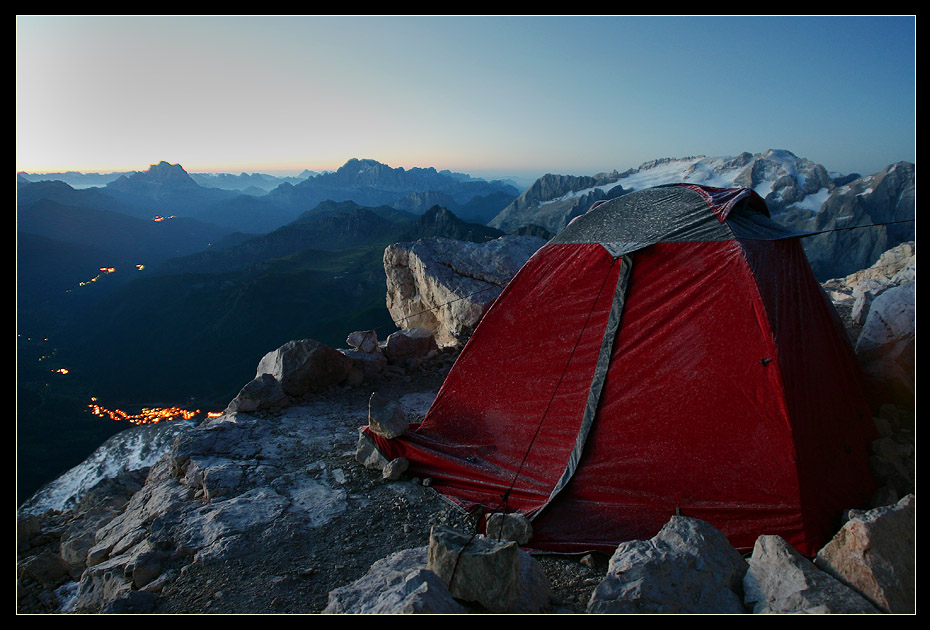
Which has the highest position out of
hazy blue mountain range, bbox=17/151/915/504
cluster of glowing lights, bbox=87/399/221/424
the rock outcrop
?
the rock outcrop

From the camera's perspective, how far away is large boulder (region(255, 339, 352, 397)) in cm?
1007

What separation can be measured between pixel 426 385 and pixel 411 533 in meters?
5.56

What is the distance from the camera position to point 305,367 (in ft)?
33.4

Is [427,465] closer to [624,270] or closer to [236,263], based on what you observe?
[624,270]

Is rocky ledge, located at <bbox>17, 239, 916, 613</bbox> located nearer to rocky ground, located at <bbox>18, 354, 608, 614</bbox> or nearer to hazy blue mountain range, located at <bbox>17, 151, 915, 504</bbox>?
rocky ground, located at <bbox>18, 354, 608, 614</bbox>

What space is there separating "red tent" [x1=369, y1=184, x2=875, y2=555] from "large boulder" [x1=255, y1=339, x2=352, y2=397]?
3.77 meters

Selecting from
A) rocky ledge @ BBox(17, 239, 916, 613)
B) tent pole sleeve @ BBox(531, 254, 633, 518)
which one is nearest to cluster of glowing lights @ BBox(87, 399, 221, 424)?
rocky ledge @ BBox(17, 239, 916, 613)

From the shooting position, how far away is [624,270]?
617 cm

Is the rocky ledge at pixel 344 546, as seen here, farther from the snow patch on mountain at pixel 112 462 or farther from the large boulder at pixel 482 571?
the snow patch on mountain at pixel 112 462

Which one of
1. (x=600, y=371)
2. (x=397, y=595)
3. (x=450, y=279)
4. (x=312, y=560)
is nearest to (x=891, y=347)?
(x=600, y=371)

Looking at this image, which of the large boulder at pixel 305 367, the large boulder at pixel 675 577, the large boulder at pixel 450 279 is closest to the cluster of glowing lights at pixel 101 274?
the large boulder at pixel 450 279

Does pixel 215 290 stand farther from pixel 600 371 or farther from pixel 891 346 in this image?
pixel 891 346

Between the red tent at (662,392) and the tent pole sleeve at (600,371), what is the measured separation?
0.02 meters
